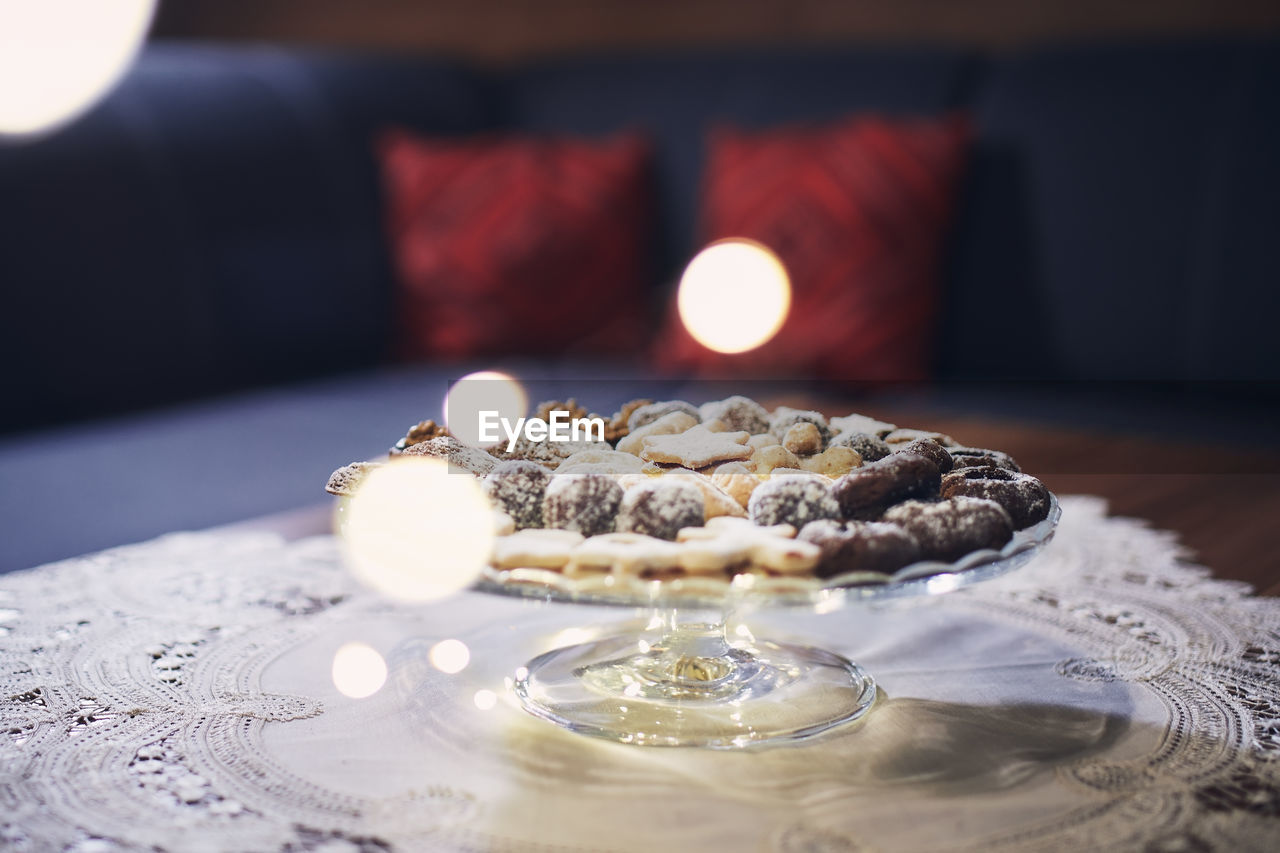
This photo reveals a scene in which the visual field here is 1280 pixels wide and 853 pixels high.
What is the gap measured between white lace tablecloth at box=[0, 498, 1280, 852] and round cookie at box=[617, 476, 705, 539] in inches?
5.7

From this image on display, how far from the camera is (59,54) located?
2.44 metres

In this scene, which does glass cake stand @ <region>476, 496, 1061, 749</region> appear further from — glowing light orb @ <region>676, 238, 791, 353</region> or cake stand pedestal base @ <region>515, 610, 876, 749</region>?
glowing light orb @ <region>676, 238, 791, 353</region>

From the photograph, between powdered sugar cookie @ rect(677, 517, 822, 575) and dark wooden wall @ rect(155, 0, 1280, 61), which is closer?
powdered sugar cookie @ rect(677, 517, 822, 575)

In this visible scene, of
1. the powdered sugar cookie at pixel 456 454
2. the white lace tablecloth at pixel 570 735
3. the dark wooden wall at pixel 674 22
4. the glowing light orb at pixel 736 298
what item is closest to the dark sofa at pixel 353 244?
the glowing light orb at pixel 736 298

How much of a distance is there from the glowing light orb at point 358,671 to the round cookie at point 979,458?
1.47 ft

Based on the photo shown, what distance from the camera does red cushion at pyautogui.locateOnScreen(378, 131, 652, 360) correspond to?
7.24ft

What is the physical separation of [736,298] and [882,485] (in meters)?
1.33

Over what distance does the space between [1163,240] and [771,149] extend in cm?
63

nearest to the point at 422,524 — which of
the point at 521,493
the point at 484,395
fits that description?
the point at 521,493

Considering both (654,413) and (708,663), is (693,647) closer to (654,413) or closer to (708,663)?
(708,663)

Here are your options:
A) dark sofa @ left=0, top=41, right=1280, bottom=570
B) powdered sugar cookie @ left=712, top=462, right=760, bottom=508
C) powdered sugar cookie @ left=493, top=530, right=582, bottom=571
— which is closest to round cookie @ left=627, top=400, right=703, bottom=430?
powdered sugar cookie @ left=712, top=462, right=760, bottom=508

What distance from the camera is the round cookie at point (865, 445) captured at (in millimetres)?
874

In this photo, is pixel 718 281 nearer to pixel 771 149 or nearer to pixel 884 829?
pixel 771 149

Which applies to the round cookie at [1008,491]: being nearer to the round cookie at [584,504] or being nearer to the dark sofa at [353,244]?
the round cookie at [584,504]
